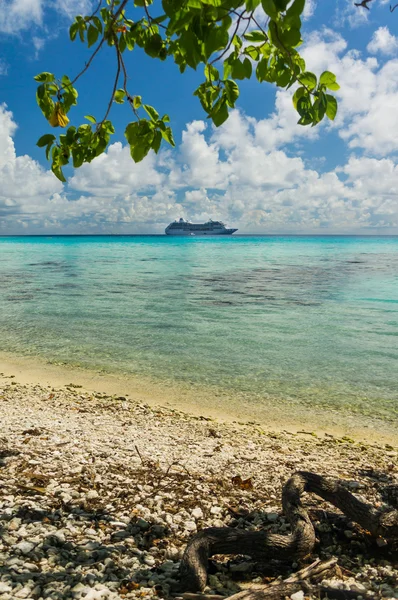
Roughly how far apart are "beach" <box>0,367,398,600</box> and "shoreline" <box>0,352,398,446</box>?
0.34m

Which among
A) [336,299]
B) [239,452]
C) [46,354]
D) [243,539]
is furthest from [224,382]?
[336,299]

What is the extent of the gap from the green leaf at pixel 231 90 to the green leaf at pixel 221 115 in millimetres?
65

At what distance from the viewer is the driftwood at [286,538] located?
3.46 meters

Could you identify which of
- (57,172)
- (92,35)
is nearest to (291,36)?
(92,35)

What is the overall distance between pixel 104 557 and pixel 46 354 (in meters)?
10.3

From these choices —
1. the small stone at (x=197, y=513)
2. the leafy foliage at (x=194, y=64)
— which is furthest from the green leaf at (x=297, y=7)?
the small stone at (x=197, y=513)

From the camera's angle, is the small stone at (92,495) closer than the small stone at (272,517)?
No

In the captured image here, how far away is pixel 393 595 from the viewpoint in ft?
11.3

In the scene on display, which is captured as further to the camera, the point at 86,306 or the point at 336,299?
the point at 336,299

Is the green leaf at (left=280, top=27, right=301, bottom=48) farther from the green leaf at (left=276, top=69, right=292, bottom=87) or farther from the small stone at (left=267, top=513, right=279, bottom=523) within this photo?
the small stone at (left=267, top=513, right=279, bottom=523)

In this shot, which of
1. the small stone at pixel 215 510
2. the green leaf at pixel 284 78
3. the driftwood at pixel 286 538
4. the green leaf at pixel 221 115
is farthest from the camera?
the small stone at pixel 215 510

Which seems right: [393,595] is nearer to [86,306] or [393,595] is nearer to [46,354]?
[46,354]

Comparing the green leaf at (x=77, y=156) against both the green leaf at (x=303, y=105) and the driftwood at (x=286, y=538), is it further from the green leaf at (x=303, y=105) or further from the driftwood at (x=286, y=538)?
the driftwood at (x=286, y=538)

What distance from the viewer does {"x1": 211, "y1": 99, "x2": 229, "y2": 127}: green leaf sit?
2756 mm
